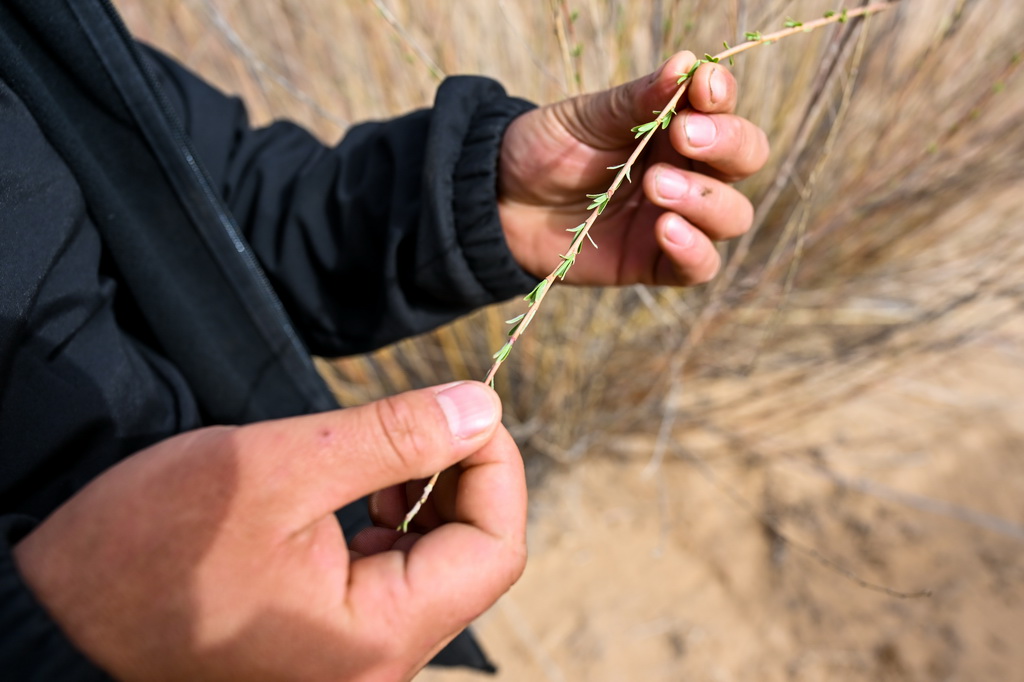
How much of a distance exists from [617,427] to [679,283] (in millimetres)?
1127

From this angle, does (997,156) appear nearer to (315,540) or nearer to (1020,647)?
(1020,647)

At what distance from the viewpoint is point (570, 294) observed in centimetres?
156

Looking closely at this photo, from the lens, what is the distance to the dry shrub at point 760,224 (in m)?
1.45

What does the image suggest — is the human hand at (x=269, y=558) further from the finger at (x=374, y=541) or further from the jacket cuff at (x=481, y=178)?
the jacket cuff at (x=481, y=178)

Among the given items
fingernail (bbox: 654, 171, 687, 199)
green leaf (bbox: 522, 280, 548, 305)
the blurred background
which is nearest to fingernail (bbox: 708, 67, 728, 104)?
fingernail (bbox: 654, 171, 687, 199)

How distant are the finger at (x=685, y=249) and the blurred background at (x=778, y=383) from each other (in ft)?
1.38

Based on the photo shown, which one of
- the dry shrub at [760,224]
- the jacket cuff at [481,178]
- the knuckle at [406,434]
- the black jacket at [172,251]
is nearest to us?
the knuckle at [406,434]

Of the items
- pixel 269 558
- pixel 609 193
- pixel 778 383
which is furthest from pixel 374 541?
pixel 778 383

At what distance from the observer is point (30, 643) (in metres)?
0.42

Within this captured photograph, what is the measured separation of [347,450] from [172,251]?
1.61 ft

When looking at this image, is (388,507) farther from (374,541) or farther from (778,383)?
(778,383)

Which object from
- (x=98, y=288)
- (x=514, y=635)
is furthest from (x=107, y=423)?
(x=514, y=635)

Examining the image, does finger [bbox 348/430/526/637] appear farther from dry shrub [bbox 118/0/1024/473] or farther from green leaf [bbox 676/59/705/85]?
dry shrub [bbox 118/0/1024/473]

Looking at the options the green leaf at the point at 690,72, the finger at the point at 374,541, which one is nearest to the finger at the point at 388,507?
the finger at the point at 374,541
